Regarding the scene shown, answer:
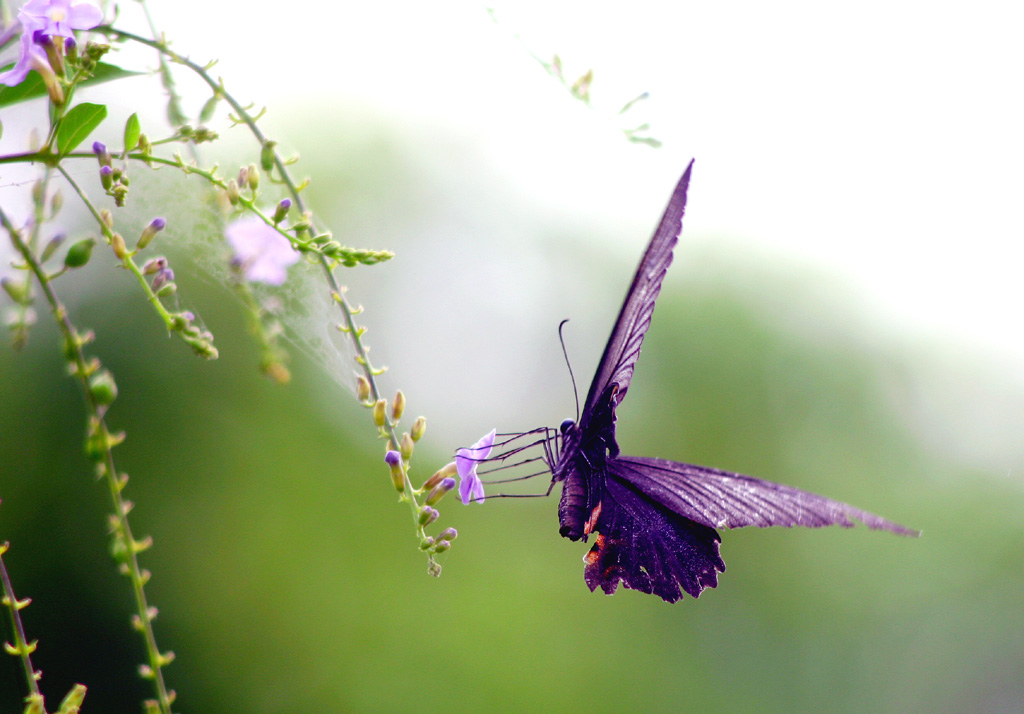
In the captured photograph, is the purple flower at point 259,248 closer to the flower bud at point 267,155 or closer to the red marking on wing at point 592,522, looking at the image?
the flower bud at point 267,155

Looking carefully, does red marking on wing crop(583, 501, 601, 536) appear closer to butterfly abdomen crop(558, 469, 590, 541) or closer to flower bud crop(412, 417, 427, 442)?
butterfly abdomen crop(558, 469, 590, 541)

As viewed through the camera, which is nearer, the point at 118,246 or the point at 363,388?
the point at 118,246

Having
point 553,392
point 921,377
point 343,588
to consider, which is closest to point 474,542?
point 343,588

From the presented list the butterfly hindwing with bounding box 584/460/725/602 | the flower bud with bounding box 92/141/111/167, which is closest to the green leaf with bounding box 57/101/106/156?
the flower bud with bounding box 92/141/111/167

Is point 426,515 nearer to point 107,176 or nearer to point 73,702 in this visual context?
point 73,702

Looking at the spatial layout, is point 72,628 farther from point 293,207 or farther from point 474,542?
point 293,207

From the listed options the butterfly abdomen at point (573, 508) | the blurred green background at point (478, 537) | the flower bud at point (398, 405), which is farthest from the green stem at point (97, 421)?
the blurred green background at point (478, 537)

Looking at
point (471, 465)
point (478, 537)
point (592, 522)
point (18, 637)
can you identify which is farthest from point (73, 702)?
point (478, 537)
